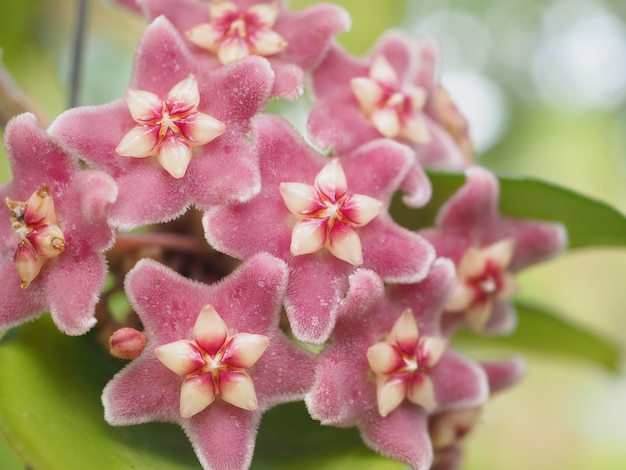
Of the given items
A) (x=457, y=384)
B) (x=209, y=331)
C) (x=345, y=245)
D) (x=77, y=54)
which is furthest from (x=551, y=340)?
(x=77, y=54)

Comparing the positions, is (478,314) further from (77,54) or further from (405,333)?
(77,54)

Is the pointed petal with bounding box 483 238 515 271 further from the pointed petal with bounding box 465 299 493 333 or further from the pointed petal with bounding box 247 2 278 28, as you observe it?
the pointed petal with bounding box 247 2 278 28

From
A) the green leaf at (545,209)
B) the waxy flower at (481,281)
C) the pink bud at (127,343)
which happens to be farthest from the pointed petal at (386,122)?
the pink bud at (127,343)

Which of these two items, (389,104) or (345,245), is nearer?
(345,245)

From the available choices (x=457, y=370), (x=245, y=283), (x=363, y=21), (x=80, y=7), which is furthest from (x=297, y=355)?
(x=363, y=21)

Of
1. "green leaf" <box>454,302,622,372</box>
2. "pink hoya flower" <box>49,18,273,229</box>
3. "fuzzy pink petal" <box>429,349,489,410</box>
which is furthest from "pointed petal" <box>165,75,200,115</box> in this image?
"green leaf" <box>454,302,622,372</box>

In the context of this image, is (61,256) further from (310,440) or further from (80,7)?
(80,7)

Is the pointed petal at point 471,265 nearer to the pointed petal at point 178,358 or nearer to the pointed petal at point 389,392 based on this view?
the pointed petal at point 389,392
